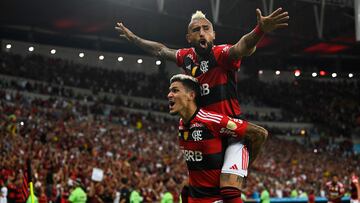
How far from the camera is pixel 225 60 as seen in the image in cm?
566

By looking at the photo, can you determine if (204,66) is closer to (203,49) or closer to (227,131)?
(203,49)

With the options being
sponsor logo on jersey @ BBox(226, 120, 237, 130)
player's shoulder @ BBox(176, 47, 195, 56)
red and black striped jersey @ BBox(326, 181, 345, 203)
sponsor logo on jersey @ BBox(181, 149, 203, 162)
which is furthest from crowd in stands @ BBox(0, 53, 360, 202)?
sponsor logo on jersey @ BBox(226, 120, 237, 130)

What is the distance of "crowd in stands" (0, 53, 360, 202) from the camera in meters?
18.4

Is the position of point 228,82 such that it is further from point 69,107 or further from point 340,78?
point 340,78

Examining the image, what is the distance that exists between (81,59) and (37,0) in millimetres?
10350

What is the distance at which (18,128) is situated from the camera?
22.8 meters

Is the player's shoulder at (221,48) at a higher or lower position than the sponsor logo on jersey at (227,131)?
higher

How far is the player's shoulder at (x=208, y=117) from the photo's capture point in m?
5.44

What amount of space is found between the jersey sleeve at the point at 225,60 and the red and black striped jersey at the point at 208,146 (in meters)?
0.54

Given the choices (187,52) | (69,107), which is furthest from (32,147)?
(187,52)

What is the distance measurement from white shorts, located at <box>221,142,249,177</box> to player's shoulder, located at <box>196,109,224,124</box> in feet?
1.14

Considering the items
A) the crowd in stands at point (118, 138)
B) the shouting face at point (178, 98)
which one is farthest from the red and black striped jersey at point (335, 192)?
the shouting face at point (178, 98)

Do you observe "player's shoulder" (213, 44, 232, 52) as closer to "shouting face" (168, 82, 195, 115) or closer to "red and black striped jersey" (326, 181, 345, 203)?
"shouting face" (168, 82, 195, 115)

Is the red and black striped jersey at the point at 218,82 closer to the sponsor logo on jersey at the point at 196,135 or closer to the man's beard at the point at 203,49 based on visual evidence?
the man's beard at the point at 203,49
